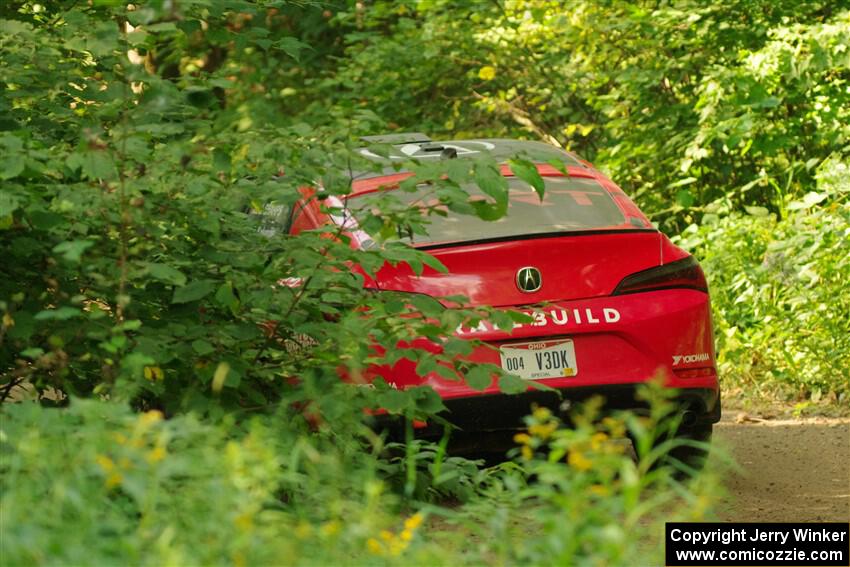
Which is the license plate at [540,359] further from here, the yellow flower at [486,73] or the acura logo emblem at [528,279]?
the yellow flower at [486,73]

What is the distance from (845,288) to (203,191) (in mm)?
6788

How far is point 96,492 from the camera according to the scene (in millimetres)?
3566

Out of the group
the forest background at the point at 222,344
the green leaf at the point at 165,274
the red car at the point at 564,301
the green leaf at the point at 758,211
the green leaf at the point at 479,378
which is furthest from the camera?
the green leaf at the point at 758,211

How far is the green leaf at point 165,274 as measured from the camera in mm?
5004

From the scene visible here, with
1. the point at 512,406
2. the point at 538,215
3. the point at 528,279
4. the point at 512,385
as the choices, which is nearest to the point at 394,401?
the point at 512,385

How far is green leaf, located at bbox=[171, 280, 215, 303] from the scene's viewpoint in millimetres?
5336

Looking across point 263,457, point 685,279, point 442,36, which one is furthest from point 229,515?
point 442,36

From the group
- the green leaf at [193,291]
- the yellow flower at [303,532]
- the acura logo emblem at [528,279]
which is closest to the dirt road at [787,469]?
the acura logo emblem at [528,279]

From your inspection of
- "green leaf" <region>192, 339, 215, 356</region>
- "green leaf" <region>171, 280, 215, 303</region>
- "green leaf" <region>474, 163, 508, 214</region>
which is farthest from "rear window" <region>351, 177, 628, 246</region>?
"green leaf" <region>192, 339, 215, 356</region>

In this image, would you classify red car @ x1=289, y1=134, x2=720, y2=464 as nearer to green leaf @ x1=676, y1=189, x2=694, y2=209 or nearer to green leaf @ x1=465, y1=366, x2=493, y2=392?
green leaf @ x1=465, y1=366, x2=493, y2=392

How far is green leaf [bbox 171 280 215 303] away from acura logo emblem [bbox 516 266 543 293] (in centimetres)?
164

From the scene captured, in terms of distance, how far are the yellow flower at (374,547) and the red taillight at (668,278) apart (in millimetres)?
3377

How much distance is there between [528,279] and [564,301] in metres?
0.20

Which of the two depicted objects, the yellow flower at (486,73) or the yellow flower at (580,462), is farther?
the yellow flower at (486,73)
